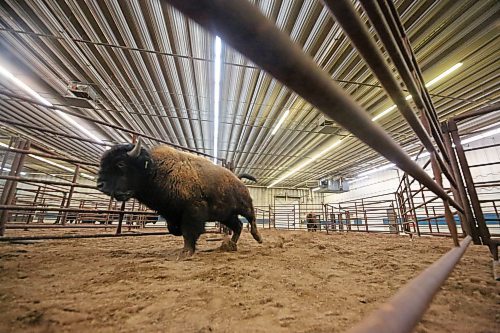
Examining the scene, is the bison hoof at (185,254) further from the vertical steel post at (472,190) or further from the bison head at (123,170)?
the vertical steel post at (472,190)

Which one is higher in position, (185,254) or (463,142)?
(463,142)

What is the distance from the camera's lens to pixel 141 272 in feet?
6.01

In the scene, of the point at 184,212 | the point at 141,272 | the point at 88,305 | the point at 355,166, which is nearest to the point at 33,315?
the point at 88,305

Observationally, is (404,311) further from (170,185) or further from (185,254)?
(170,185)

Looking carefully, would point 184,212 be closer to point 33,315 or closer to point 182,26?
point 33,315

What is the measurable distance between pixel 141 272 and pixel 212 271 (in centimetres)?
62

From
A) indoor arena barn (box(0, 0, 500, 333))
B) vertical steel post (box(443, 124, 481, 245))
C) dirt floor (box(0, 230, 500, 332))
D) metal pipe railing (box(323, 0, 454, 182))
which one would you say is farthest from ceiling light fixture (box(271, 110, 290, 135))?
metal pipe railing (box(323, 0, 454, 182))

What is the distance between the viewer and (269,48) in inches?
12.5

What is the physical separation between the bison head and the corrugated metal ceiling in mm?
2136

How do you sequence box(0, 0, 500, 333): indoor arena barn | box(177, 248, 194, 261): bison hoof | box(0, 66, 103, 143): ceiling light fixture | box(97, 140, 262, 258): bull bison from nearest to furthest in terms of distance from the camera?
box(0, 0, 500, 333): indoor arena barn → box(177, 248, 194, 261): bison hoof → box(97, 140, 262, 258): bull bison → box(0, 66, 103, 143): ceiling light fixture

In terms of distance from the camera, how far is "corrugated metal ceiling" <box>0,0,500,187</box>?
3988mm

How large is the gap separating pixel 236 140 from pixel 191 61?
5.57m

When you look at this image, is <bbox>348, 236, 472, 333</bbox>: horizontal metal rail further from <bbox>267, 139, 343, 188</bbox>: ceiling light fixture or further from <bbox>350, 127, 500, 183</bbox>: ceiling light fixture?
<bbox>267, 139, 343, 188</bbox>: ceiling light fixture

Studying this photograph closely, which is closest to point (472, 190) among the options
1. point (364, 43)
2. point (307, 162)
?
point (364, 43)
